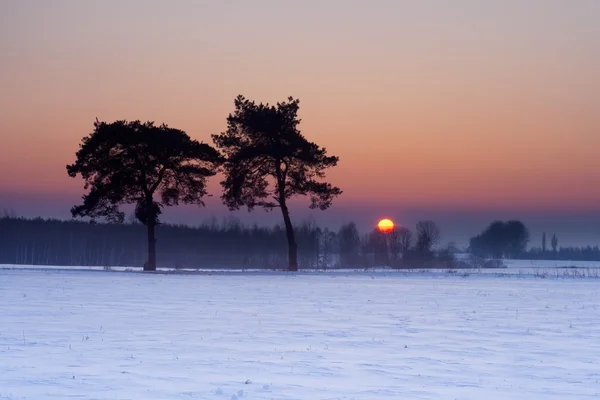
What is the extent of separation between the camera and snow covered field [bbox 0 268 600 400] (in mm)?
10773

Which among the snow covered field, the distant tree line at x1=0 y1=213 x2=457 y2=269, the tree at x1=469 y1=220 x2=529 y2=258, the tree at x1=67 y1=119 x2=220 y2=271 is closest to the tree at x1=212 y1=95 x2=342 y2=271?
the tree at x1=67 y1=119 x2=220 y2=271

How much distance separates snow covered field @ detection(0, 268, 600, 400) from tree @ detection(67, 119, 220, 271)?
85.5 ft

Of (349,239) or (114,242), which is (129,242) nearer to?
(114,242)

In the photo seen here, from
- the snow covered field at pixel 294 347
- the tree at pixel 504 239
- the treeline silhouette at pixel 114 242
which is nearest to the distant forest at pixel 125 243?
the treeline silhouette at pixel 114 242

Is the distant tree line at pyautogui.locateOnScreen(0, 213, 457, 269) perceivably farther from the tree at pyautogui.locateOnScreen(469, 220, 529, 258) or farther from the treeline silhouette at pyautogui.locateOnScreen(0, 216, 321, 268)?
the tree at pyautogui.locateOnScreen(469, 220, 529, 258)

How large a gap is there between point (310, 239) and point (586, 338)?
391 ft

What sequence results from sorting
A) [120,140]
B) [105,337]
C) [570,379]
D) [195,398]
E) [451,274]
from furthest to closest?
[120,140] → [451,274] → [105,337] → [570,379] → [195,398]

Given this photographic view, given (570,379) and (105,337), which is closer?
(570,379)

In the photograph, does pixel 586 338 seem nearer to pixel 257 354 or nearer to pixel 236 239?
pixel 257 354

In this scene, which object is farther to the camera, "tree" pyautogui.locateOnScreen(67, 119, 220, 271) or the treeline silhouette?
the treeline silhouette

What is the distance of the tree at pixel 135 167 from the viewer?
51.8 metres

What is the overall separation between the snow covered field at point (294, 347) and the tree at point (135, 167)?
26.1 metres

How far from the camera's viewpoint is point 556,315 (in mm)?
21094

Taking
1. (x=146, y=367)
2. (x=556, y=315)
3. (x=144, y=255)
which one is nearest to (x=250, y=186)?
(x=556, y=315)
